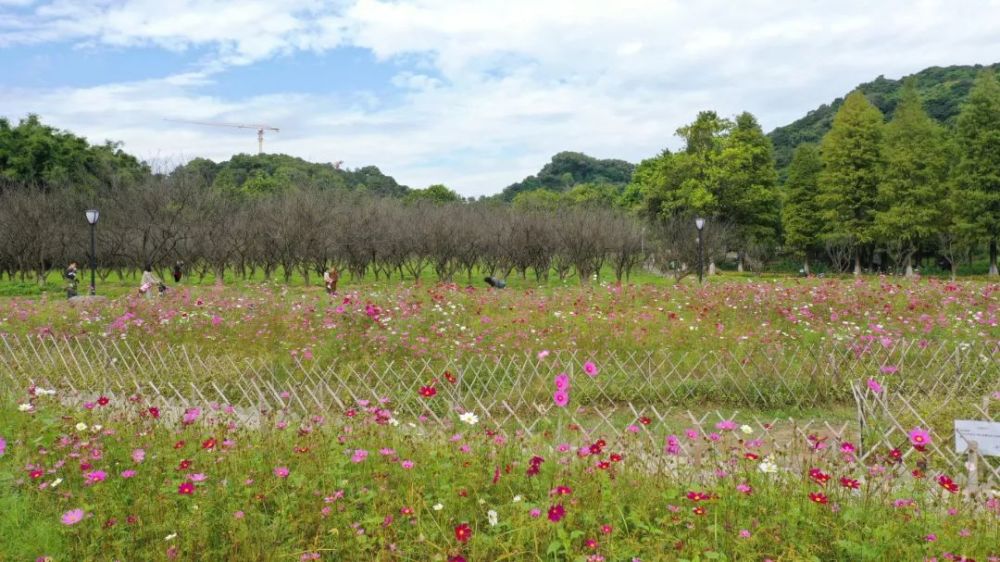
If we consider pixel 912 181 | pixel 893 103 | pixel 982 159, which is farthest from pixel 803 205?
pixel 893 103

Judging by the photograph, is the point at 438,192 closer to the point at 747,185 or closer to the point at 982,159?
the point at 747,185

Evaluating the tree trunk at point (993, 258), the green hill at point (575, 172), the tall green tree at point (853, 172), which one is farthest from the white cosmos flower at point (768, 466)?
the green hill at point (575, 172)

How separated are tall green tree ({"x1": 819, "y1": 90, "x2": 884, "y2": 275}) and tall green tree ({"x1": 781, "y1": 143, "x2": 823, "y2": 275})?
3484mm

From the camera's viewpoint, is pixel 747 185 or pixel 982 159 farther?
pixel 747 185

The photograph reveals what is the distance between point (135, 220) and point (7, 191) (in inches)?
431

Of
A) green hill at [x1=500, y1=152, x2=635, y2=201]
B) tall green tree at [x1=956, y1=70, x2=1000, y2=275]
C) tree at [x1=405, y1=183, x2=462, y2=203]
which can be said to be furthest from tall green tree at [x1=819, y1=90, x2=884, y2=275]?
green hill at [x1=500, y1=152, x2=635, y2=201]

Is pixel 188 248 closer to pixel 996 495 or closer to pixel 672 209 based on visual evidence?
pixel 672 209

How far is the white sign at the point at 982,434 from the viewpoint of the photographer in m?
4.29

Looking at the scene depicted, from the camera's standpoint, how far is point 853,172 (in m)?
41.8

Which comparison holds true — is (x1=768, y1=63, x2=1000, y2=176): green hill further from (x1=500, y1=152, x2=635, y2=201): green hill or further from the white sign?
the white sign

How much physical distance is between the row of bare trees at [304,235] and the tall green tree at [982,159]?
1273 centimetres

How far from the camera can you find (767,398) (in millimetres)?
8812

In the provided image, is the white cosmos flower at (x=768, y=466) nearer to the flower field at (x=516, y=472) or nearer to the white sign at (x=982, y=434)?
the flower field at (x=516, y=472)

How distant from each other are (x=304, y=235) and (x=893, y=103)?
6743 cm
